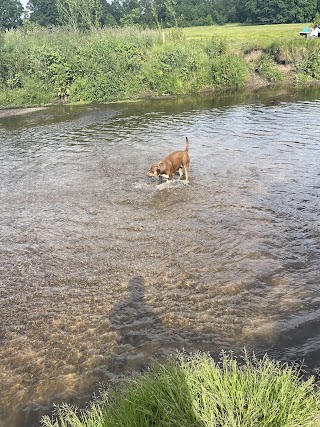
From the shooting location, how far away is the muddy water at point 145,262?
4.88 m

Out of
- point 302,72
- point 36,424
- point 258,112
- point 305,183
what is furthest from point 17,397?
point 302,72

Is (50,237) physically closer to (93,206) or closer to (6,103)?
(93,206)

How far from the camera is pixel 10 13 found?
9181cm

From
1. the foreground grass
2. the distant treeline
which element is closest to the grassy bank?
the distant treeline

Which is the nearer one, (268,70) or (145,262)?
(145,262)

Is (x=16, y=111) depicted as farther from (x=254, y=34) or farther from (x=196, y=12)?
(x=196, y=12)

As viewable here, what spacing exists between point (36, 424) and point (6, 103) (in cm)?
2849

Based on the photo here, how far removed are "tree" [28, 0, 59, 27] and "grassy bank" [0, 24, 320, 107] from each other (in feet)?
206

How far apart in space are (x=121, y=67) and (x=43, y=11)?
8442cm

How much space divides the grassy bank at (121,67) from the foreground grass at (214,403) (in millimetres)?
27675

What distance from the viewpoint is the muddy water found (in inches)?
192

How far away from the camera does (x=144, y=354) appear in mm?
4852

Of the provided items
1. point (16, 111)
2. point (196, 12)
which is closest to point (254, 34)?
point (16, 111)

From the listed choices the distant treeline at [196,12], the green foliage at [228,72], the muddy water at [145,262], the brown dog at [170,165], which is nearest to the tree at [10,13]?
the distant treeline at [196,12]
